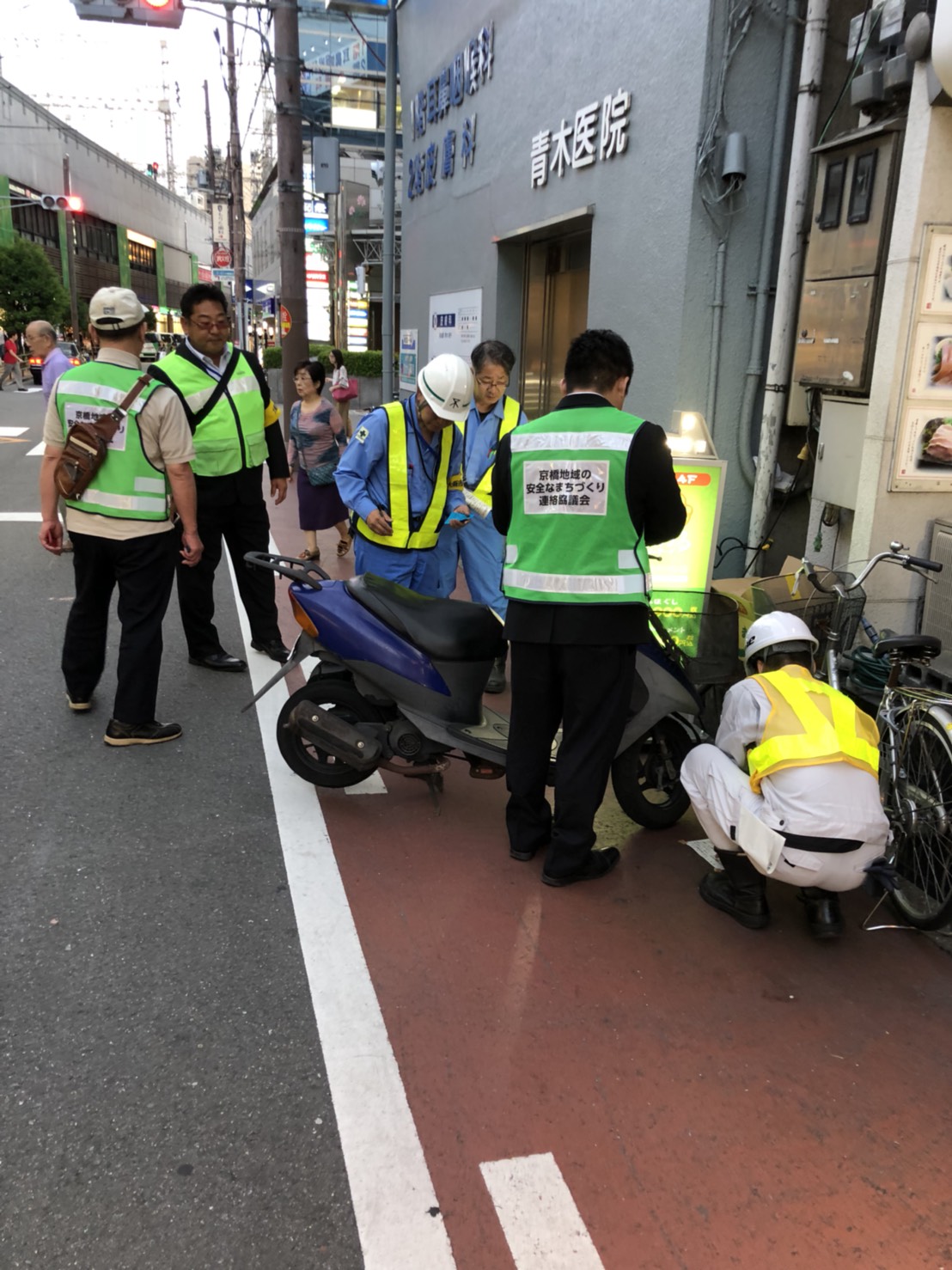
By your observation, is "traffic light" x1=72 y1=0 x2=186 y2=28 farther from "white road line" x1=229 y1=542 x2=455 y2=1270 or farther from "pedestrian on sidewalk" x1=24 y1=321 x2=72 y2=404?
"white road line" x1=229 y1=542 x2=455 y2=1270

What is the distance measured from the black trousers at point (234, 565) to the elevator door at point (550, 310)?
14.1 feet

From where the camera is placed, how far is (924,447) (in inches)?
197

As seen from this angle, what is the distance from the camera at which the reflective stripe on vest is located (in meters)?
3.00

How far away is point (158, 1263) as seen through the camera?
2020 mm

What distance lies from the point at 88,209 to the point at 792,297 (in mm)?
68074

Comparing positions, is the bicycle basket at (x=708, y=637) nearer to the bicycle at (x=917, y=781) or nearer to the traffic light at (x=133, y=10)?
the bicycle at (x=917, y=781)

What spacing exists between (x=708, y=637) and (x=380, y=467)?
1.69m

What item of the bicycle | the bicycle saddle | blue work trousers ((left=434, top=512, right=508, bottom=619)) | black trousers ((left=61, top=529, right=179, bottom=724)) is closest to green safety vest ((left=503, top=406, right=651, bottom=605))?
the bicycle saddle

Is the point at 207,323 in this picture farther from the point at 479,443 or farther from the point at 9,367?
the point at 9,367

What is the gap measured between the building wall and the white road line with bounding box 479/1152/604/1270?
5.36m

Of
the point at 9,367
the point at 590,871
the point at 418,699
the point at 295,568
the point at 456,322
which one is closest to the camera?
the point at 590,871

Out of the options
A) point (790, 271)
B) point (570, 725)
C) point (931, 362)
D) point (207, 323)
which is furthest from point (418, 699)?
point (790, 271)

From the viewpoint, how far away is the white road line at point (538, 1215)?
2.07m

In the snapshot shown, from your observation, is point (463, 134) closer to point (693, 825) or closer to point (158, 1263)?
point (693, 825)
